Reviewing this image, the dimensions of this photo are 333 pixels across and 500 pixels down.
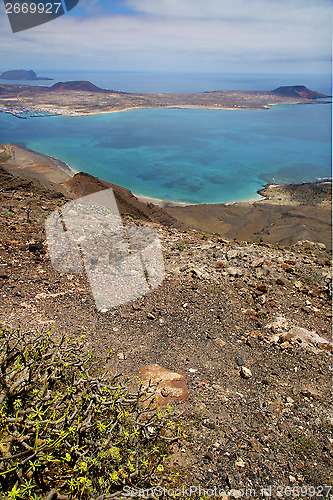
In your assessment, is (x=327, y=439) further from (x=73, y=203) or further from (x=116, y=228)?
(x=73, y=203)

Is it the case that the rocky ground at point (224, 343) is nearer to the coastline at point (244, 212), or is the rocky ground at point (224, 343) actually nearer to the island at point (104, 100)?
the coastline at point (244, 212)

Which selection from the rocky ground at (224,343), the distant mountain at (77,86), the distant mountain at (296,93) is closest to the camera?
the rocky ground at (224,343)

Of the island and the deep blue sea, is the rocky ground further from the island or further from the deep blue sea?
the island

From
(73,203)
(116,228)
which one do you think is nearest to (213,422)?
(116,228)

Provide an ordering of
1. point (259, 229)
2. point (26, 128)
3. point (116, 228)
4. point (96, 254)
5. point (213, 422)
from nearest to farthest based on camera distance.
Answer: point (213, 422) < point (96, 254) < point (116, 228) < point (259, 229) < point (26, 128)

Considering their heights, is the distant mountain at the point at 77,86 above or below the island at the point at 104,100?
above

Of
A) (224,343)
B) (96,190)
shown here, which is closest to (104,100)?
(96,190)

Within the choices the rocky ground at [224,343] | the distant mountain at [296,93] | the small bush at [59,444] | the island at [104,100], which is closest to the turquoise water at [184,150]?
the island at [104,100]
